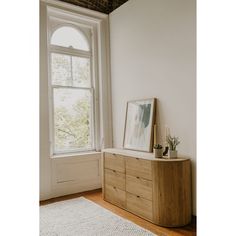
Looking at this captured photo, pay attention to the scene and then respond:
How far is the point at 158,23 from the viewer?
3.46 metres

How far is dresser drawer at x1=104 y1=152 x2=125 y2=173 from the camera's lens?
3381mm

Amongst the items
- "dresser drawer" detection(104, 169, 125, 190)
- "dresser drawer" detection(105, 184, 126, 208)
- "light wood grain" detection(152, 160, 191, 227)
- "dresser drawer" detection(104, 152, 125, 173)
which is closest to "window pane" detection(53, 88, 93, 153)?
"dresser drawer" detection(104, 152, 125, 173)

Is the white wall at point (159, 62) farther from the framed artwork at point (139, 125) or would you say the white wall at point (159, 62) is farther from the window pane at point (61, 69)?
the window pane at point (61, 69)

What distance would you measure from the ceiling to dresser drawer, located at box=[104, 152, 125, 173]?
2.60 m

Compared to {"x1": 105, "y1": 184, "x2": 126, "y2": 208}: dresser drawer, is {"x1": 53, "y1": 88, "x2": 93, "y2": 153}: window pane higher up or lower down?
higher up

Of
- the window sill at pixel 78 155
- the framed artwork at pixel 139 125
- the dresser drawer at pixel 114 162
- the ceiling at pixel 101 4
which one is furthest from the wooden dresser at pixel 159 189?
the ceiling at pixel 101 4

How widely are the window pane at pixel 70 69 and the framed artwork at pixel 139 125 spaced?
1.05 meters

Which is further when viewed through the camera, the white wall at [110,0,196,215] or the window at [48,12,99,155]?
the window at [48,12,99,155]

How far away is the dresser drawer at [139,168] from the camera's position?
2918 mm

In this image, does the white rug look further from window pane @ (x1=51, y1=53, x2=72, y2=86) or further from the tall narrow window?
window pane @ (x1=51, y1=53, x2=72, y2=86)

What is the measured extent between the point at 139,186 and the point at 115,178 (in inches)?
21.6
